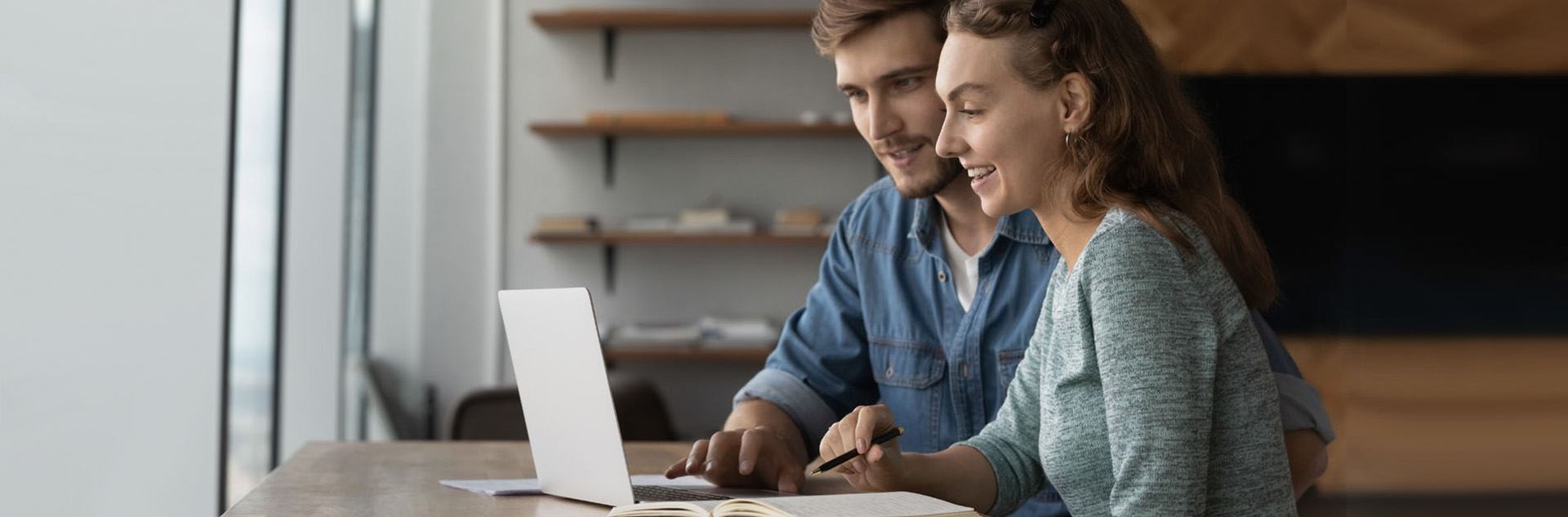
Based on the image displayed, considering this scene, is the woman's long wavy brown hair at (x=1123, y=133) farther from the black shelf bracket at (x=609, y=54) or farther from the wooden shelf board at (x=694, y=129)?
the black shelf bracket at (x=609, y=54)

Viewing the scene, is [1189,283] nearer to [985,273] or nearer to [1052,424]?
[1052,424]

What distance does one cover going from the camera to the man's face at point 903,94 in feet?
5.34

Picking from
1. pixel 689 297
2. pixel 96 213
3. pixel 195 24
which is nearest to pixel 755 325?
pixel 689 297

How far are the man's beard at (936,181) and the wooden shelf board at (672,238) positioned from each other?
2.41 meters

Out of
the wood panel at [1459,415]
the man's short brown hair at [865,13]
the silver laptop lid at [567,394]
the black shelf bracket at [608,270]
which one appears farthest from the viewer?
the black shelf bracket at [608,270]

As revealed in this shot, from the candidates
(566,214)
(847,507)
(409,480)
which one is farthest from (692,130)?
(847,507)

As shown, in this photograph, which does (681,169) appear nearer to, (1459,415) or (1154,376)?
(1459,415)

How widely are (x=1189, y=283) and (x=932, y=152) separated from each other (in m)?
0.66

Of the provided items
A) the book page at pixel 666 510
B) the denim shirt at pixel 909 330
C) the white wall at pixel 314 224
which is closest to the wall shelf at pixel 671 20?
the white wall at pixel 314 224

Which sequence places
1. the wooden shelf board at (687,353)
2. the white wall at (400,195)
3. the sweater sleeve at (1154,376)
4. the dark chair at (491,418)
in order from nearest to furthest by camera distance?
the sweater sleeve at (1154,376) < the dark chair at (491,418) < the wooden shelf board at (687,353) < the white wall at (400,195)

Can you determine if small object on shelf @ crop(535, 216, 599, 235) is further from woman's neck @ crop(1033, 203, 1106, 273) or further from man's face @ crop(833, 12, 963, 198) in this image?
woman's neck @ crop(1033, 203, 1106, 273)

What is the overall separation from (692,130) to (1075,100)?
9.78 feet

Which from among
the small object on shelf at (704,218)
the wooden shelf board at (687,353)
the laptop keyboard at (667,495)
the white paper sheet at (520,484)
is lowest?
the wooden shelf board at (687,353)

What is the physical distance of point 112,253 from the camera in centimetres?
173
